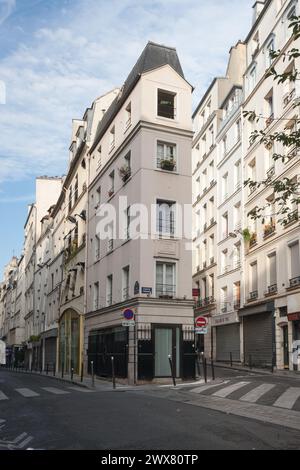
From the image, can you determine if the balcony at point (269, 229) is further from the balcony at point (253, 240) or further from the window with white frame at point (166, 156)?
the window with white frame at point (166, 156)

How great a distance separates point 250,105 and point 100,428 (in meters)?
27.3

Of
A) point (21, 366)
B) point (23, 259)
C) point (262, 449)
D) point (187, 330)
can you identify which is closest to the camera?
point (262, 449)

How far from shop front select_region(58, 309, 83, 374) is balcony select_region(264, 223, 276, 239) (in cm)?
1076

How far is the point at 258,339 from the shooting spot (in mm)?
30297

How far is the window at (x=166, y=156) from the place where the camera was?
2247cm

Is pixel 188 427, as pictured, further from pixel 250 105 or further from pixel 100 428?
pixel 250 105

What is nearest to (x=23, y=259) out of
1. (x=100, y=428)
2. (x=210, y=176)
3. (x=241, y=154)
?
(x=210, y=176)

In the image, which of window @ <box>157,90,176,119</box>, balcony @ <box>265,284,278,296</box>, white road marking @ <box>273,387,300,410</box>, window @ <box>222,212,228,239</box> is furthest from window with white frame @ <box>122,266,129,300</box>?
window @ <box>222,212,228,239</box>

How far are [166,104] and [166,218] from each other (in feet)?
16.6

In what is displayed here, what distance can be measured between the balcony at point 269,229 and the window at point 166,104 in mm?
8678

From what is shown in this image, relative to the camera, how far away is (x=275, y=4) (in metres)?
29.6

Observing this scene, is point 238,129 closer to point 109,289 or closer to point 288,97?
point 288,97

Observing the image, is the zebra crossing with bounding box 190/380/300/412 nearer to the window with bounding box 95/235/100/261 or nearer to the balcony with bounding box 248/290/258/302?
the window with bounding box 95/235/100/261
